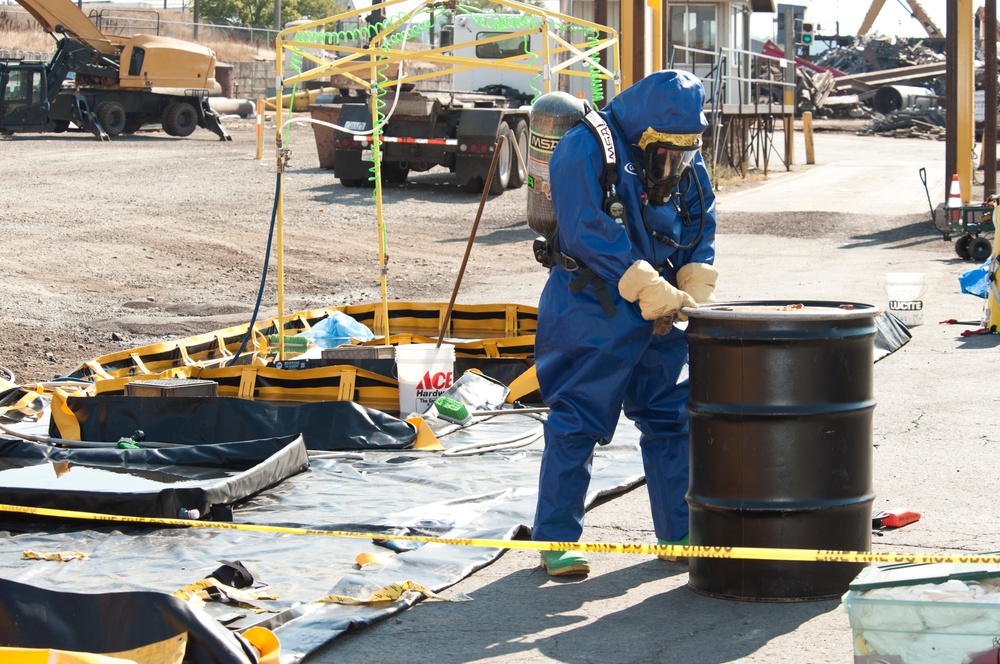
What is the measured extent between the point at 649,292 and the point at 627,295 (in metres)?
Answer: 0.08

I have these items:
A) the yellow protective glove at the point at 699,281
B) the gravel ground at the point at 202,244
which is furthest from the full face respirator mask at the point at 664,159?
the gravel ground at the point at 202,244

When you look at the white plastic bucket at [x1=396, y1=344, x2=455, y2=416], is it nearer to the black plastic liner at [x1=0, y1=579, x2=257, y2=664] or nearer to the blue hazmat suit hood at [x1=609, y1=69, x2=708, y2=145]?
the blue hazmat suit hood at [x1=609, y1=69, x2=708, y2=145]

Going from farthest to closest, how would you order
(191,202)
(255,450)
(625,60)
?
1. (191,202)
2. (625,60)
3. (255,450)

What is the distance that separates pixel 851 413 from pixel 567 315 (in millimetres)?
1056

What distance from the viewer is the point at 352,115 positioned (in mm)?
19797

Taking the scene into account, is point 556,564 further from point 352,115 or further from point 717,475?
point 352,115

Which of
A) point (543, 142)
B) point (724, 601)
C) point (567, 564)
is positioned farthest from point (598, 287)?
point (543, 142)

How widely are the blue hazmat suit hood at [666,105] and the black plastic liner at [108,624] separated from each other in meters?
2.26

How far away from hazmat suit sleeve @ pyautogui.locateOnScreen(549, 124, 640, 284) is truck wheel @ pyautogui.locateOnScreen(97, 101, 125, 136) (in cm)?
→ 2744

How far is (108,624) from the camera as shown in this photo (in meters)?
3.49

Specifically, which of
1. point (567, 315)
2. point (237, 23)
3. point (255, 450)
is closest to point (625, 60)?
point (255, 450)

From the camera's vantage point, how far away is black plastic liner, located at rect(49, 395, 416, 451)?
6.75 metres

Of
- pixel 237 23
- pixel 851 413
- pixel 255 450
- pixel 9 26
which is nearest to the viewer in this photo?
pixel 851 413

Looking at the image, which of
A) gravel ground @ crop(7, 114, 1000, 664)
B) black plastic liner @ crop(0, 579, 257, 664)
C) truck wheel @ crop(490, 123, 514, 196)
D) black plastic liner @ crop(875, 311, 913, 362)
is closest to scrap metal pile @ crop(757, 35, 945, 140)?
gravel ground @ crop(7, 114, 1000, 664)
